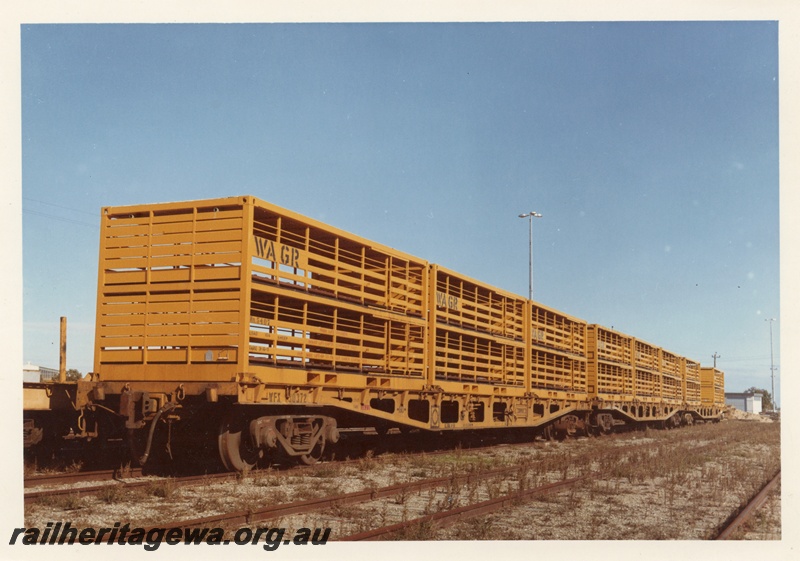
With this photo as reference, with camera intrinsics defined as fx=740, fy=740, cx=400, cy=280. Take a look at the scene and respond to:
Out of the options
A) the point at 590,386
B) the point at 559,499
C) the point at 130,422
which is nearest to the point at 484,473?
the point at 559,499

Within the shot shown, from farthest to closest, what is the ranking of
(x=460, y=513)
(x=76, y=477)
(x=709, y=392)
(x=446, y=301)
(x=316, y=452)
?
(x=709, y=392) < (x=446, y=301) < (x=316, y=452) < (x=76, y=477) < (x=460, y=513)

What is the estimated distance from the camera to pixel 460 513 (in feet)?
27.4

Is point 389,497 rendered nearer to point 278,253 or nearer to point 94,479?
point 278,253

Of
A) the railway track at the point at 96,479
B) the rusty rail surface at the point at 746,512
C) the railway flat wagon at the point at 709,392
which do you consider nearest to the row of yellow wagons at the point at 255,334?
the railway track at the point at 96,479

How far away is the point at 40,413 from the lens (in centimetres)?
1094

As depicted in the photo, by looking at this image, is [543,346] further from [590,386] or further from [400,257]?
[400,257]

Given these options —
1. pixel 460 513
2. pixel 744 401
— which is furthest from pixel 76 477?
pixel 744 401

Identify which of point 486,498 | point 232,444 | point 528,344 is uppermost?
point 528,344

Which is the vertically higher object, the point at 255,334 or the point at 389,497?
the point at 255,334

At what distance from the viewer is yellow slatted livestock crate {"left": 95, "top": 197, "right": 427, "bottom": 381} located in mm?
10391

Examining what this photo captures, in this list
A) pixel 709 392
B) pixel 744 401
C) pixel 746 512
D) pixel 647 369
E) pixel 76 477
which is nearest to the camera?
pixel 746 512

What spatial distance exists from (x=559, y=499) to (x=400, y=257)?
6059 millimetres

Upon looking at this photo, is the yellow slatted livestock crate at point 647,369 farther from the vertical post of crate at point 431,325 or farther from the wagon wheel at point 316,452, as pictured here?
the wagon wheel at point 316,452

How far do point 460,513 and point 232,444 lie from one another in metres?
3.96
